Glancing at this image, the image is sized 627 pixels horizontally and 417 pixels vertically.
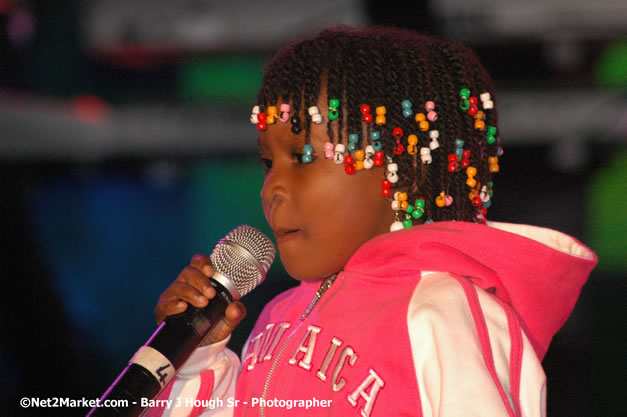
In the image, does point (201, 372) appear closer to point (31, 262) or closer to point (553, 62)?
point (31, 262)

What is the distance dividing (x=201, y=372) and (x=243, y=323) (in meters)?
1.41

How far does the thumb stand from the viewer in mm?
839

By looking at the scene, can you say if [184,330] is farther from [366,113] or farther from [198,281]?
[366,113]

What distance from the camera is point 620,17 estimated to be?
202 inches

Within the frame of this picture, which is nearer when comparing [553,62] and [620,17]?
[620,17]

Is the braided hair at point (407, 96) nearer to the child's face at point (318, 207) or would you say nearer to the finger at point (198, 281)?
the child's face at point (318, 207)

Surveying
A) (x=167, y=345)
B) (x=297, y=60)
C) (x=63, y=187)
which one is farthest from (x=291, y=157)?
(x=63, y=187)

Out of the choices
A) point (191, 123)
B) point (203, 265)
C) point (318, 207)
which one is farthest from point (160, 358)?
point (191, 123)

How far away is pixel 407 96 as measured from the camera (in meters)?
0.86

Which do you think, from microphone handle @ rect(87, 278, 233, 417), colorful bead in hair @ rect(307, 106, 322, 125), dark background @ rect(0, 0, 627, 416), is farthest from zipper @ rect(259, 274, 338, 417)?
dark background @ rect(0, 0, 627, 416)

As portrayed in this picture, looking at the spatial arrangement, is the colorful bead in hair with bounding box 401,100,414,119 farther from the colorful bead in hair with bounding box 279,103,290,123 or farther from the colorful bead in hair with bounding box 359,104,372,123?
the colorful bead in hair with bounding box 279,103,290,123

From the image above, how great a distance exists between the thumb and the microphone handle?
15 mm

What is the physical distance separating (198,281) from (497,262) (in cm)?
36

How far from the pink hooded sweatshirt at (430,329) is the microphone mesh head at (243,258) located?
9 centimetres
